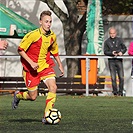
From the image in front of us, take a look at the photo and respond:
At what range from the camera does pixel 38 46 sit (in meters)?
12.0

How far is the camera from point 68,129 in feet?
34.0

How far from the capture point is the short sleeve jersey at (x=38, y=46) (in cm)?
1190

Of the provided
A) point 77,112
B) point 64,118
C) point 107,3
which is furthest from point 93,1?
point 64,118

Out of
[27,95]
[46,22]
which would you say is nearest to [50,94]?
[27,95]

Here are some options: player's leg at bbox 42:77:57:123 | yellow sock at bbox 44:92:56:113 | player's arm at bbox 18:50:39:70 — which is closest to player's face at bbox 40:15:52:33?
player's arm at bbox 18:50:39:70

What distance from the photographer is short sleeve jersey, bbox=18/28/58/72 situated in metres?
11.9

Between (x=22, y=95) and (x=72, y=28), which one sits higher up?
(x=72, y=28)

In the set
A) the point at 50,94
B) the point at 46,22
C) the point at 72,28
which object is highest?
the point at 72,28

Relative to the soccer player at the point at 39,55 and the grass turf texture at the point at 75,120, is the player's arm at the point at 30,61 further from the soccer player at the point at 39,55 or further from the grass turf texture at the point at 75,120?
the grass turf texture at the point at 75,120

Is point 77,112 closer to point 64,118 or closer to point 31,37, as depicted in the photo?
point 64,118

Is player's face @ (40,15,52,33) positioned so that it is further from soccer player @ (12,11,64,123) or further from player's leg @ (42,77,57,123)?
player's leg @ (42,77,57,123)

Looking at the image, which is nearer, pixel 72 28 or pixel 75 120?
pixel 75 120

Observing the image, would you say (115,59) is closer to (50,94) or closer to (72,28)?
(72,28)

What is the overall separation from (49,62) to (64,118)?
1.15 meters
